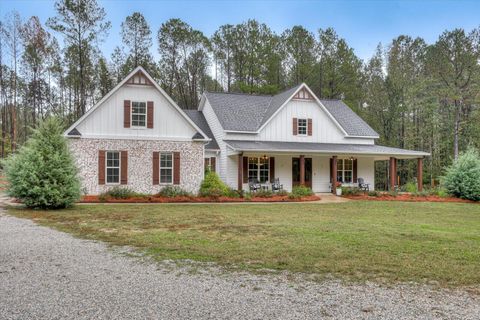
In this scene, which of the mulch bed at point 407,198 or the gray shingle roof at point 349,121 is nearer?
the mulch bed at point 407,198

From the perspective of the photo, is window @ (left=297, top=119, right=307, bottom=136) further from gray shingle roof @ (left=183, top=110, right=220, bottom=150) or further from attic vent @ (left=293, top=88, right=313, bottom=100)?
gray shingle roof @ (left=183, top=110, right=220, bottom=150)

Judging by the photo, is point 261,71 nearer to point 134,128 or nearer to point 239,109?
point 239,109

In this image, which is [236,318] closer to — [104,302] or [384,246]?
[104,302]

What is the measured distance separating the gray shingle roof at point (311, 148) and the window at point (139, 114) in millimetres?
4778

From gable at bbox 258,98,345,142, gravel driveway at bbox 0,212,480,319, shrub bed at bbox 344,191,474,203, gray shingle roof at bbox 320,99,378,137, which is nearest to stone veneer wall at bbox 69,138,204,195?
gable at bbox 258,98,345,142

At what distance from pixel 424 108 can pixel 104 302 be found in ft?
110

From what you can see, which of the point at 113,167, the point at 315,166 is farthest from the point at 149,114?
the point at 315,166

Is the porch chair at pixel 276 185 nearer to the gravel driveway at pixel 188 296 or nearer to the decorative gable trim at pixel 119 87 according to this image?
the decorative gable trim at pixel 119 87

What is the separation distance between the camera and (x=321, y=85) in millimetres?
37219

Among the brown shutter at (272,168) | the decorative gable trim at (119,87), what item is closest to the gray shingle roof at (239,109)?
the brown shutter at (272,168)

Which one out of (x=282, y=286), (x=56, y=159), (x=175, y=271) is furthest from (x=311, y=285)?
(x=56, y=159)

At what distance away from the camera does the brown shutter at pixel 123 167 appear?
19.0 meters

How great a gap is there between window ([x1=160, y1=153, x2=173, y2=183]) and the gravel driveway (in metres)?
13.2

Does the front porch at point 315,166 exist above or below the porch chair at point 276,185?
above
